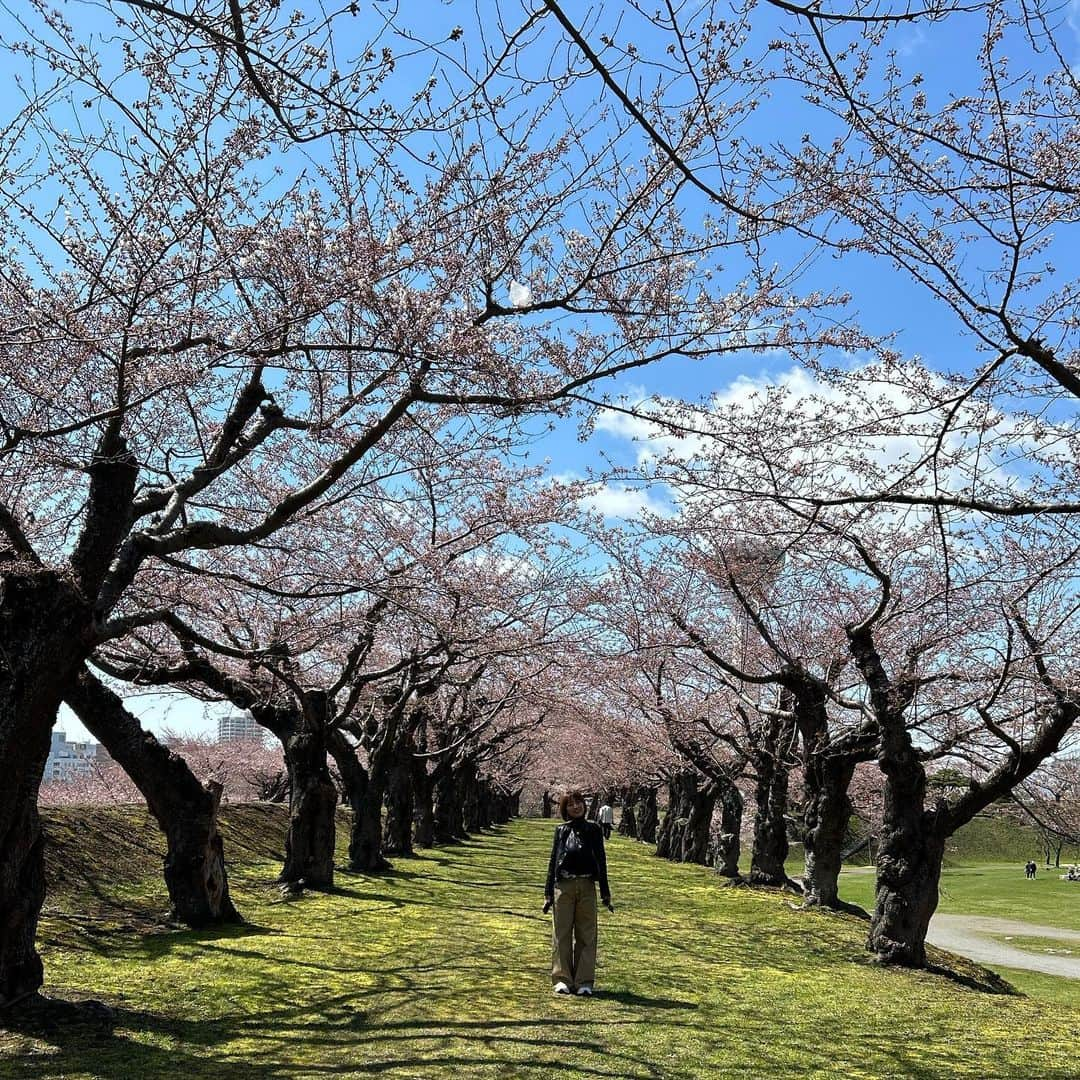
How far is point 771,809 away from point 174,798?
505 inches

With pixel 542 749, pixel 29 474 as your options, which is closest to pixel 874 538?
pixel 29 474

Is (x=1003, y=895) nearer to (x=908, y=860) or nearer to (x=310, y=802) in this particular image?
(x=908, y=860)

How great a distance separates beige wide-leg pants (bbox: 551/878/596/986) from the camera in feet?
23.8

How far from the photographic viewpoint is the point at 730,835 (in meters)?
22.6

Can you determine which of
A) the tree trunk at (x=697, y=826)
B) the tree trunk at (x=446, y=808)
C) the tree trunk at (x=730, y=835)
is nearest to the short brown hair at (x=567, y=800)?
the tree trunk at (x=730, y=835)

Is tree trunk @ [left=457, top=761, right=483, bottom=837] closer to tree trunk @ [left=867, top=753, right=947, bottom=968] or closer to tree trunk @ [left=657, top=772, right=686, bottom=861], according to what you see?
tree trunk @ [left=657, top=772, right=686, bottom=861]

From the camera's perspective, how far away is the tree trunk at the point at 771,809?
17.9 meters

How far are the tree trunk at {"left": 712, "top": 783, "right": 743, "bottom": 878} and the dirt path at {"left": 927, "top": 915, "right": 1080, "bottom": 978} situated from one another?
15.2ft

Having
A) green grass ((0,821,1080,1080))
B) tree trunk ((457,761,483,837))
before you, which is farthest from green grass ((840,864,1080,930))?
green grass ((0,821,1080,1080))

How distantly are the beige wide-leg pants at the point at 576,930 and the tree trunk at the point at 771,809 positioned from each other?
11153 mm

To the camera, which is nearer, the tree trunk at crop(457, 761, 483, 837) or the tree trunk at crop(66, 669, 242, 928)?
the tree trunk at crop(66, 669, 242, 928)

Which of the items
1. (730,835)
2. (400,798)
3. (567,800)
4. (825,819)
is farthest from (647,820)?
(567,800)

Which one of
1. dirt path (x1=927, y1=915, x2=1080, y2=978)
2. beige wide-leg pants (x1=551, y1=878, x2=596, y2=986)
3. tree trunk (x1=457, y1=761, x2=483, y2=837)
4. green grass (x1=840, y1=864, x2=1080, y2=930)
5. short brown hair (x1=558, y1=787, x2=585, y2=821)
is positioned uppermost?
short brown hair (x1=558, y1=787, x2=585, y2=821)

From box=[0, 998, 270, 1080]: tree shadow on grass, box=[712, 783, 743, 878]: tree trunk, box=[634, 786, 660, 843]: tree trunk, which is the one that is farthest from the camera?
box=[634, 786, 660, 843]: tree trunk
